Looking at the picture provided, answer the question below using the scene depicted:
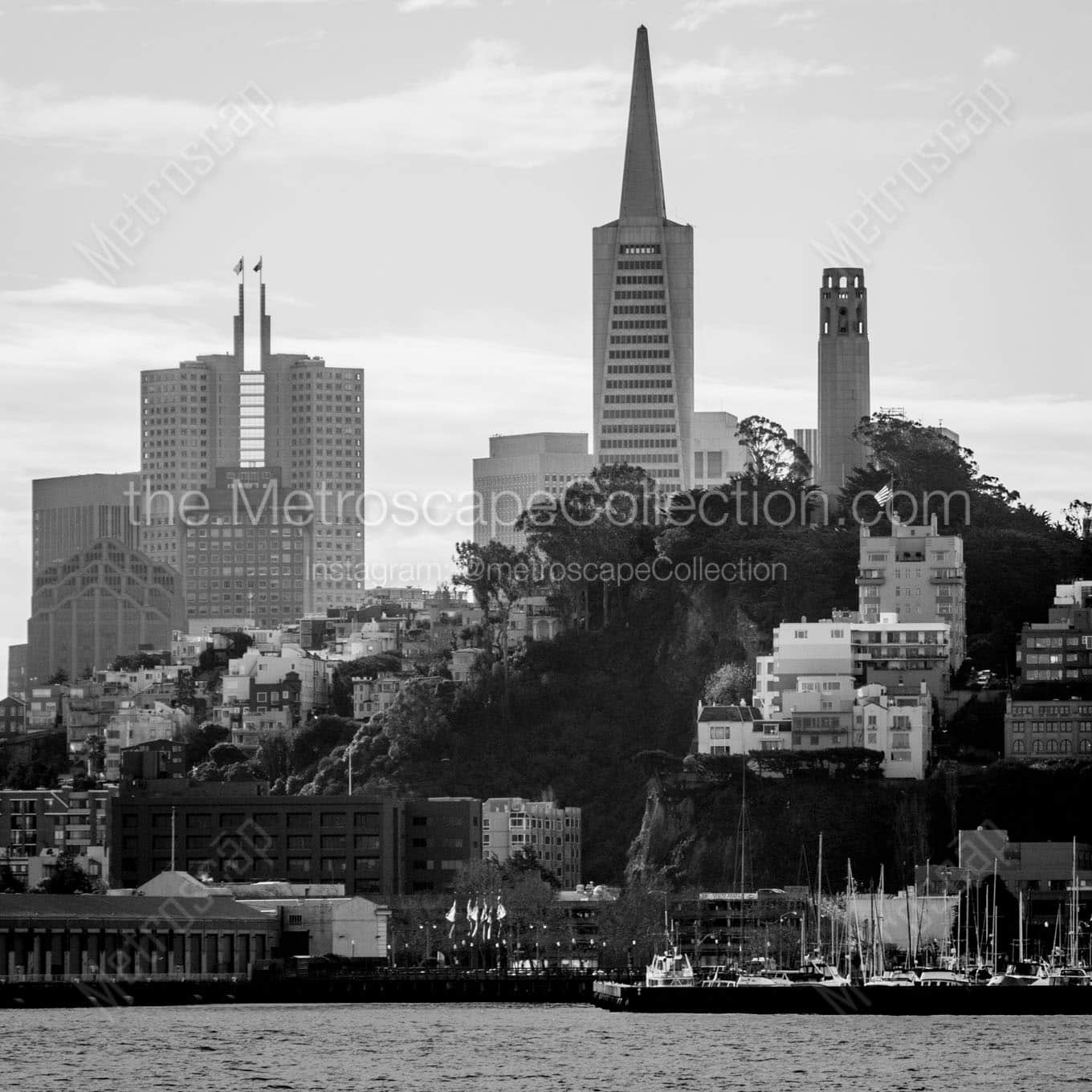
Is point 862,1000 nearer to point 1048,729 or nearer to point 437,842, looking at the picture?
point 437,842

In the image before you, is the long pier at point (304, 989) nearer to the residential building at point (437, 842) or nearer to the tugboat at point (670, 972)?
the tugboat at point (670, 972)

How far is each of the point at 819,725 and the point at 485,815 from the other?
62.8 feet

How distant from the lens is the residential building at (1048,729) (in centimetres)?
19362

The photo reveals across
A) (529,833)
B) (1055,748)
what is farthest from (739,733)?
(1055,748)

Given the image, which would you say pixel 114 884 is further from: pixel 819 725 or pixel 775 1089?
pixel 775 1089

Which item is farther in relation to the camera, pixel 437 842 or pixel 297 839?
pixel 437 842

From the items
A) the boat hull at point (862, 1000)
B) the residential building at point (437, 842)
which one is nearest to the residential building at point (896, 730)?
the residential building at point (437, 842)

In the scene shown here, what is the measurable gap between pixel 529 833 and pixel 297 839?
1552 centimetres

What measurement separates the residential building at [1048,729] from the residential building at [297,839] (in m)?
30.2

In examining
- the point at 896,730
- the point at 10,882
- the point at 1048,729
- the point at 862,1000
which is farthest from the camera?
the point at 1048,729

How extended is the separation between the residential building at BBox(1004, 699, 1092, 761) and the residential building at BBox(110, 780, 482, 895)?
30163 mm

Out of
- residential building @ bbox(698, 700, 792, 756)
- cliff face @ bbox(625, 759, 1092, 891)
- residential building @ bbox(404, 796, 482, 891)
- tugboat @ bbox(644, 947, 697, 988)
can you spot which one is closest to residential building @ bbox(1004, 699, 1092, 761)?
cliff face @ bbox(625, 759, 1092, 891)

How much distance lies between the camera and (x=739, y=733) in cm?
19550

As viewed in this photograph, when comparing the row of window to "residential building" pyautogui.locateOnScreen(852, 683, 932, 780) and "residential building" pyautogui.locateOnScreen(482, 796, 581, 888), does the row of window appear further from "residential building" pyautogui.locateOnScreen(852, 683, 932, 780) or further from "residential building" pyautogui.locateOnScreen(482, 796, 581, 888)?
"residential building" pyautogui.locateOnScreen(482, 796, 581, 888)
